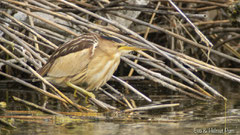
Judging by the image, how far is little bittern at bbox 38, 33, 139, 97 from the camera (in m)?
2.93

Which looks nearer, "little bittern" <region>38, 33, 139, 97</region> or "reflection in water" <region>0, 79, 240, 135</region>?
"reflection in water" <region>0, 79, 240, 135</region>

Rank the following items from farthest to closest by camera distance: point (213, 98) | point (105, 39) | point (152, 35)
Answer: point (152, 35) → point (213, 98) → point (105, 39)

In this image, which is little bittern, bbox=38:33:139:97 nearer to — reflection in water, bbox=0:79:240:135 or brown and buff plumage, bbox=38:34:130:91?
brown and buff plumage, bbox=38:34:130:91

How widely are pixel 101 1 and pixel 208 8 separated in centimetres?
113

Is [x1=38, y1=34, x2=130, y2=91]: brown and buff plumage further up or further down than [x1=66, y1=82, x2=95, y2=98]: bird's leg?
further up

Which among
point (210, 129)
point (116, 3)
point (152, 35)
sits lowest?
point (210, 129)

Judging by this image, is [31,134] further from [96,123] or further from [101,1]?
[101,1]

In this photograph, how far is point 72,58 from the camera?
301 cm

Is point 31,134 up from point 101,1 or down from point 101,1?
down

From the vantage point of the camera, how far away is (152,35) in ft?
16.2

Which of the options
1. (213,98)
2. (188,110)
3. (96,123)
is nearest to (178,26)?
(213,98)

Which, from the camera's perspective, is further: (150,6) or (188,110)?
(150,6)

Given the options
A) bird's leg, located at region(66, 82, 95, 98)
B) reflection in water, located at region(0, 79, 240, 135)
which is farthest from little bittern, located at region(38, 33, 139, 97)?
reflection in water, located at region(0, 79, 240, 135)

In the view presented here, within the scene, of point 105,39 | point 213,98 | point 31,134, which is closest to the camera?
point 31,134
